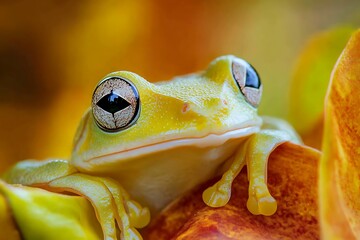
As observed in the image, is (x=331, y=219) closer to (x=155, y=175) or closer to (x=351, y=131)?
(x=351, y=131)

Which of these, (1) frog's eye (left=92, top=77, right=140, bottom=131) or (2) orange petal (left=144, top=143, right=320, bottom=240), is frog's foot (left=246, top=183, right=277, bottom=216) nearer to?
(2) orange petal (left=144, top=143, right=320, bottom=240)

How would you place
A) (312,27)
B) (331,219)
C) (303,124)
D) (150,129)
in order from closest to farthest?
1. (331,219)
2. (150,129)
3. (303,124)
4. (312,27)

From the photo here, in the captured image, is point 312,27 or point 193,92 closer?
point 193,92

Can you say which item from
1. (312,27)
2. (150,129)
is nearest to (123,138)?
(150,129)

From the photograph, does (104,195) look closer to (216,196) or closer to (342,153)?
(216,196)

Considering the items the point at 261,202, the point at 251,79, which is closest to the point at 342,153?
the point at 261,202

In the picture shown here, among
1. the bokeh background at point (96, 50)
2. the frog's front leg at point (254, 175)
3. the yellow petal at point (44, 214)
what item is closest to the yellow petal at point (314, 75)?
the bokeh background at point (96, 50)

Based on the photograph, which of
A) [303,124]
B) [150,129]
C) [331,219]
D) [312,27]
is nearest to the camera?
[331,219]
